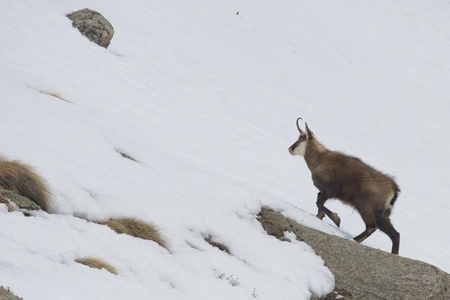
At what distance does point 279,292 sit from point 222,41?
2215 cm

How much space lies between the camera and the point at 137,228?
20.4 ft

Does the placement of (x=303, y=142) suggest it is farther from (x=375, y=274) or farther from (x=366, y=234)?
(x=375, y=274)

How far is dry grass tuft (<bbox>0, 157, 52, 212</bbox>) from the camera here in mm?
5793

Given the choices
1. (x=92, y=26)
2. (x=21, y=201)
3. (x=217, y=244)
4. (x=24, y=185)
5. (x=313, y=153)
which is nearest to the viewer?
(x=21, y=201)

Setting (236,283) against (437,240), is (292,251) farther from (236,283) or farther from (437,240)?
(437,240)

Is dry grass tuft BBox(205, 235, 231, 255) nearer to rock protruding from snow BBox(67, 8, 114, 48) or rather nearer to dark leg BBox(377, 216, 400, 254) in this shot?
dark leg BBox(377, 216, 400, 254)

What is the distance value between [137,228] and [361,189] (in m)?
4.45

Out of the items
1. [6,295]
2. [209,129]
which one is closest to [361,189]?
[6,295]

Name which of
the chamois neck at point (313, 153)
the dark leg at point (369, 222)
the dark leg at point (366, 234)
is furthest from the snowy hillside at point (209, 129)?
the chamois neck at point (313, 153)

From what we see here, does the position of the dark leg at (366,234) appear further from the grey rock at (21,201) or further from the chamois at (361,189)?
the grey rock at (21,201)

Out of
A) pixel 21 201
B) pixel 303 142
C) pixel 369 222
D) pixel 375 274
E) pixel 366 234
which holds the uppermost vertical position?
pixel 303 142

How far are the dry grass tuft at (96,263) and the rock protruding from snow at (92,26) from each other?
578 inches

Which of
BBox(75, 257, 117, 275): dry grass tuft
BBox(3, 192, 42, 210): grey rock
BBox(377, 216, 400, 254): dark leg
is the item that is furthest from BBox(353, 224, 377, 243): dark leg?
BBox(3, 192, 42, 210): grey rock

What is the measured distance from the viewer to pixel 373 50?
33.0 metres
